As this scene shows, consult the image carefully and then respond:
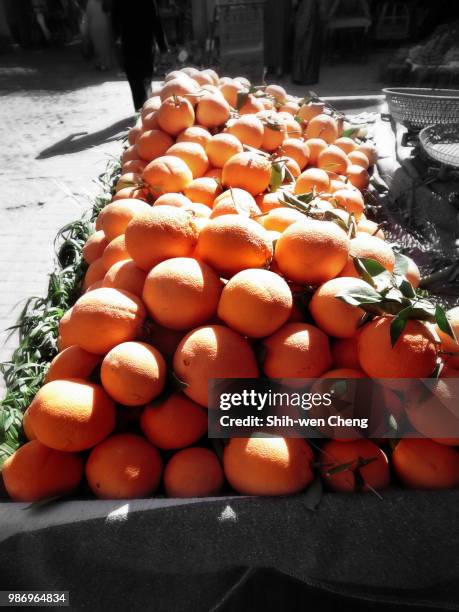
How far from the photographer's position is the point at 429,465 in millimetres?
973

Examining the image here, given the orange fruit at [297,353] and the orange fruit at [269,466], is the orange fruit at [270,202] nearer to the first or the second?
the orange fruit at [297,353]

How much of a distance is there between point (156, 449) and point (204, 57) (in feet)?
35.7

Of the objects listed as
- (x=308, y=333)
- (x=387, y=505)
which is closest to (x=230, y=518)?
(x=387, y=505)

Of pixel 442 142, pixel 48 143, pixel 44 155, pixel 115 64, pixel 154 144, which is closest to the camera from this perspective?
pixel 154 144

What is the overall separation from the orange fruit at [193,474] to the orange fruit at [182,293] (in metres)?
0.33

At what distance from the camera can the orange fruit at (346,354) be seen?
1.11m

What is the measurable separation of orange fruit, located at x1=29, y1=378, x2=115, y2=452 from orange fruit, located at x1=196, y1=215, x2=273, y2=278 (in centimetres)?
46

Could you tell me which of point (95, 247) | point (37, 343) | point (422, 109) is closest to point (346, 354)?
point (95, 247)

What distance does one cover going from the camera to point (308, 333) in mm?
1086

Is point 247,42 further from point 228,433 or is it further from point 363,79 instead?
point 228,433

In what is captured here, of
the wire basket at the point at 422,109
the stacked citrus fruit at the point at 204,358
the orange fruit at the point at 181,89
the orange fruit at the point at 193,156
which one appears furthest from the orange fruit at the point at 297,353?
the wire basket at the point at 422,109

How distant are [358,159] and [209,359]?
2.25 m

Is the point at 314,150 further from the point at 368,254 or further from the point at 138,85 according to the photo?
the point at 138,85

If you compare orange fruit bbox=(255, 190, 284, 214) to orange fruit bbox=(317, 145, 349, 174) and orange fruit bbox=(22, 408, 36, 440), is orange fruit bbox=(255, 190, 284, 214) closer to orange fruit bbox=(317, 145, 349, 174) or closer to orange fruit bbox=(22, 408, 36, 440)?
orange fruit bbox=(317, 145, 349, 174)
